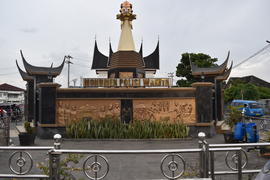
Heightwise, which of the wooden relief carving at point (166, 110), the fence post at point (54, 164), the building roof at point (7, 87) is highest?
the building roof at point (7, 87)

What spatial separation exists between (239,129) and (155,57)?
555 inches

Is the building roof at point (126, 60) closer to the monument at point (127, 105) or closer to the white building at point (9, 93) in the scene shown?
the monument at point (127, 105)

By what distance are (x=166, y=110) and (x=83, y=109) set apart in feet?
16.4

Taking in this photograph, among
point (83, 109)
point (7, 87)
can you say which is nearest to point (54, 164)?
point (83, 109)

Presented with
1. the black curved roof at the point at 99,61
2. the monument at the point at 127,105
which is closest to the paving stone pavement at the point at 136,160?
the monument at the point at 127,105

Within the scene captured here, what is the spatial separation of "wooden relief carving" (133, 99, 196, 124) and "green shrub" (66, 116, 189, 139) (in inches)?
31.3

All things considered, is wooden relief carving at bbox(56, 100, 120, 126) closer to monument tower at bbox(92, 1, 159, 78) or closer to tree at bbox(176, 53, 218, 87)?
monument tower at bbox(92, 1, 159, 78)

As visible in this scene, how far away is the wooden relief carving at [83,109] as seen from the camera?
535 inches

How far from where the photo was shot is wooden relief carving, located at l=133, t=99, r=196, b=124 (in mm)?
13617

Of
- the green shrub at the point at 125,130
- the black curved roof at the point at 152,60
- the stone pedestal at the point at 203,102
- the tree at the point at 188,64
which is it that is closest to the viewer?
the green shrub at the point at 125,130

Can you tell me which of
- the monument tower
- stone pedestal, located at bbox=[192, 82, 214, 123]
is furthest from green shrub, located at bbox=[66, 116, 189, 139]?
the monument tower

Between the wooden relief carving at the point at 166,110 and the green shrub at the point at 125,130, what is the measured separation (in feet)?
2.61

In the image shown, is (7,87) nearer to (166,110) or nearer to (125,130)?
(125,130)

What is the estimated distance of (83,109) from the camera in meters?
13.7
